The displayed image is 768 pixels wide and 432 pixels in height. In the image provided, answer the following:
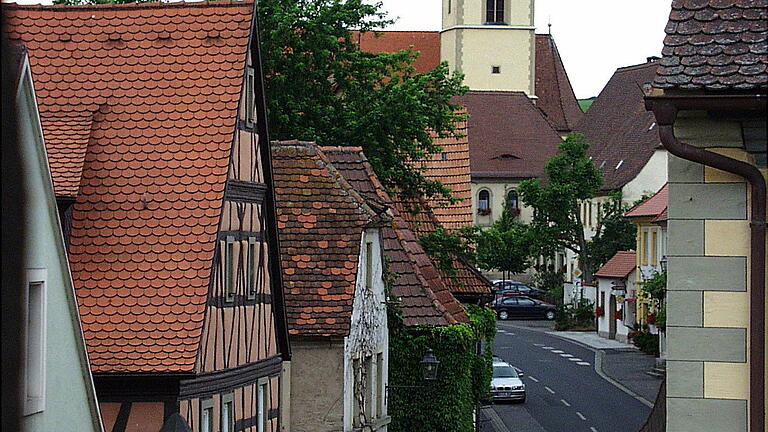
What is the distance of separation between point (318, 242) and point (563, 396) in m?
24.0

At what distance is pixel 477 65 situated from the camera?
4183 inches

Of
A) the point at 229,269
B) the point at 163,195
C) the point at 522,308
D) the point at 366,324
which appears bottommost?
the point at 522,308

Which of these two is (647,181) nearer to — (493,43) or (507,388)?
(493,43)

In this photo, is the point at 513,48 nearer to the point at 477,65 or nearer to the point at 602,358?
the point at 477,65

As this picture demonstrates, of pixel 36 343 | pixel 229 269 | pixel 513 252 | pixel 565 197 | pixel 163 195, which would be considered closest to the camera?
pixel 36 343

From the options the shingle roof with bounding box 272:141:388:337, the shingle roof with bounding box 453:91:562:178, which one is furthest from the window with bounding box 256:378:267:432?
the shingle roof with bounding box 453:91:562:178

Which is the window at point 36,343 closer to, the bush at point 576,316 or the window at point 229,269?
the window at point 229,269

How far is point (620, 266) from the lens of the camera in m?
66.2

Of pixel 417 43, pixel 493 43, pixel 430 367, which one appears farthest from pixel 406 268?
pixel 417 43

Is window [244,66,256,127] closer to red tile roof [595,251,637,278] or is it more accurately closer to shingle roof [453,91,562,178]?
red tile roof [595,251,637,278]

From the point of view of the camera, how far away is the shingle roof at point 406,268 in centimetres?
2297

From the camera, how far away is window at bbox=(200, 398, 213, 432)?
14.4 m

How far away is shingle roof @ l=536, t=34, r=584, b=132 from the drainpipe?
105 metres

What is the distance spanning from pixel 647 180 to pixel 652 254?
19.4m
